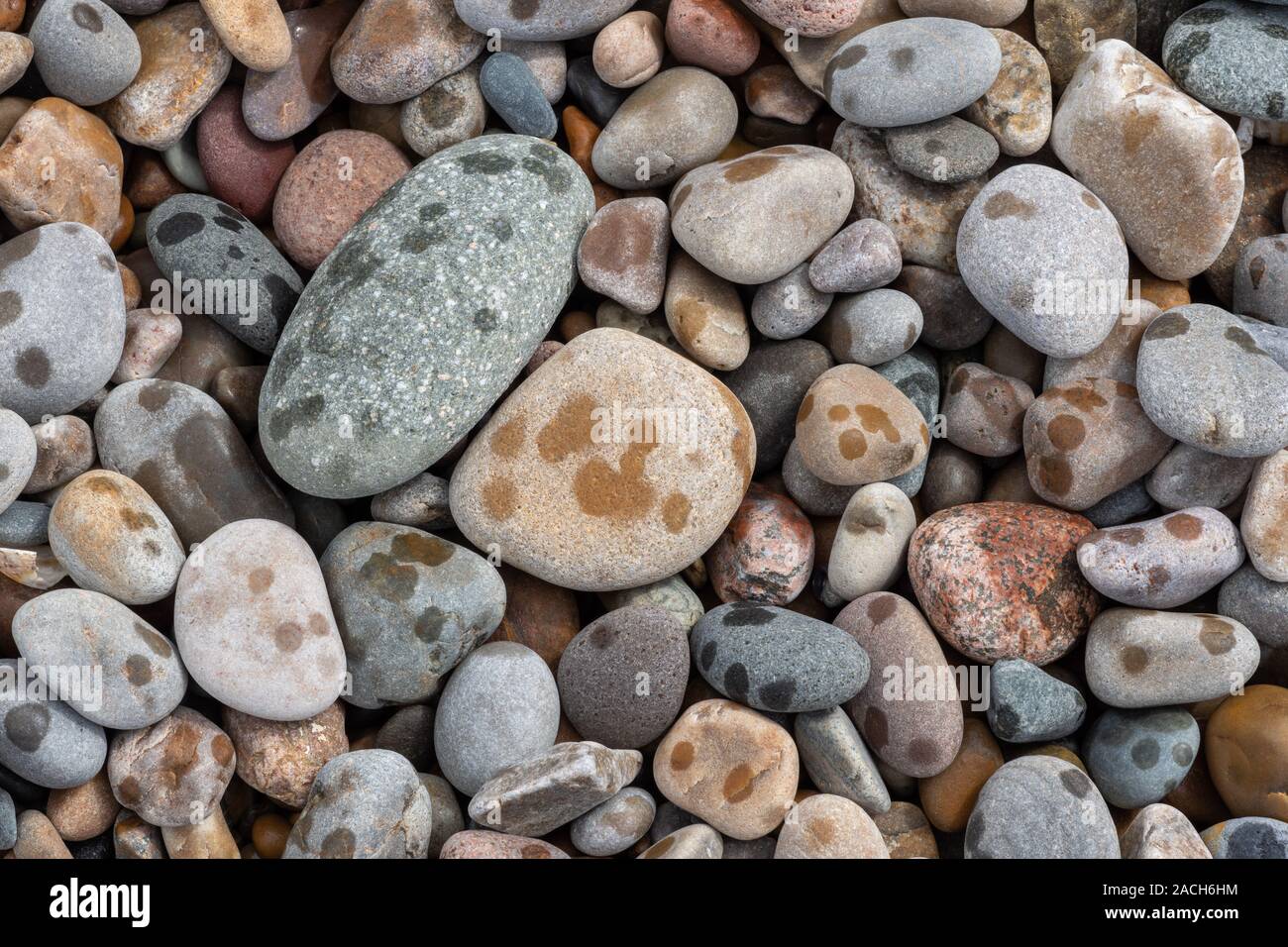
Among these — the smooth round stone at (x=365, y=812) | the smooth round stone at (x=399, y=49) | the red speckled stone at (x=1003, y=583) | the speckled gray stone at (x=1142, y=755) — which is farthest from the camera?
the smooth round stone at (x=399, y=49)

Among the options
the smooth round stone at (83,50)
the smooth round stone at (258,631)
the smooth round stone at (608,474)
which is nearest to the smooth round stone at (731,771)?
the smooth round stone at (608,474)

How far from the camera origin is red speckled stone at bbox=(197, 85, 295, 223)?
13.6 feet

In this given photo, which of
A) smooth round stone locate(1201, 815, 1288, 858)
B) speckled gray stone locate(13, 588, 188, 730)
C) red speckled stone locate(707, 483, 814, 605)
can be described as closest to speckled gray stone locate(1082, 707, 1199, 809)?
smooth round stone locate(1201, 815, 1288, 858)

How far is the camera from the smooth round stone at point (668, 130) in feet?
13.3

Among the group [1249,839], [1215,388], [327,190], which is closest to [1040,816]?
[1249,839]

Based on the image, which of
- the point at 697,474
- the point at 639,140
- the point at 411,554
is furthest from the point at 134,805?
the point at 639,140

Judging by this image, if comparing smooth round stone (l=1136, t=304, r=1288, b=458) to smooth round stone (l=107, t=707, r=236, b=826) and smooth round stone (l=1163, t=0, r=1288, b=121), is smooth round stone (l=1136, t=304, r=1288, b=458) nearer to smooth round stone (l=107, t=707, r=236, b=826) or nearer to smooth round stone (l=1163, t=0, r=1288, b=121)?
smooth round stone (l=1163, t=0, r=1288, b=121)

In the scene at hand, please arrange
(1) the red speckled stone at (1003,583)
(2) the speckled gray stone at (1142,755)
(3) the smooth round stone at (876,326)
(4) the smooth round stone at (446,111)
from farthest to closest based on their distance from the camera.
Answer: (4) the smooth round stone at (446,111) < (3) the smooth round stone at (876,326) < (1) the red speckled stone at (1003,583) < (2) the speckled gray stone at (1142,755)

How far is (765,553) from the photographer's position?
153 inches

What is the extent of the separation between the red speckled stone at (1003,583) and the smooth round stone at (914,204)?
103cm

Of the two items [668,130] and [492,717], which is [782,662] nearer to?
[492,717]

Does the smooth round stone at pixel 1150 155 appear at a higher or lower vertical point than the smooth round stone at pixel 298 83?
lower

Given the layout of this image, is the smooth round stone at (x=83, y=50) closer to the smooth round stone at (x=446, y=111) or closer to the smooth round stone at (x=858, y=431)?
the smooth round stone at (x=446, y=111)

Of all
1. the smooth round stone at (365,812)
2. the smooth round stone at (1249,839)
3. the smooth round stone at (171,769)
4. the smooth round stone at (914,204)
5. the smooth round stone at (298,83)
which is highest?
the smooth round stone at (298,83)
